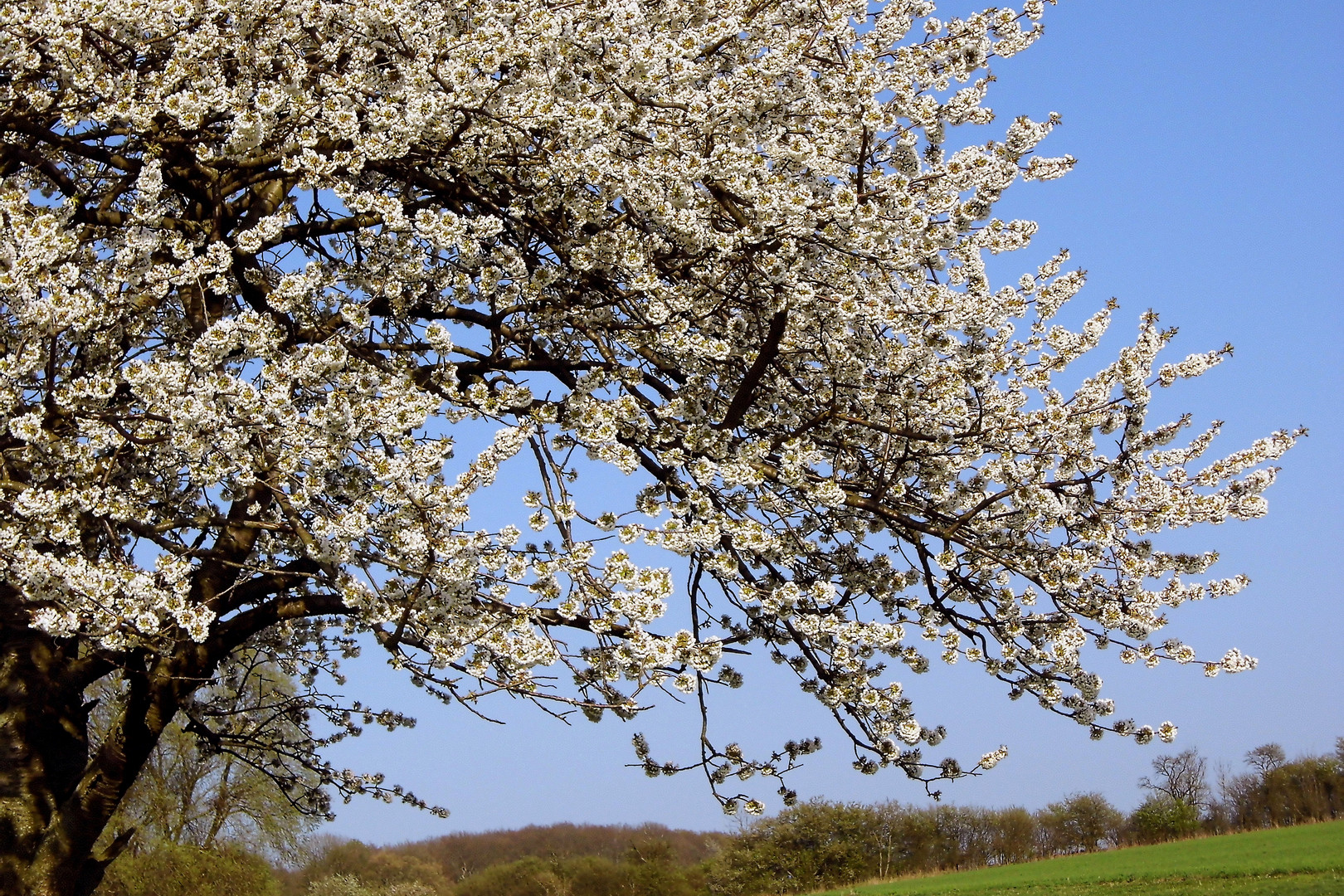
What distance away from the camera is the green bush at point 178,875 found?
1755cm

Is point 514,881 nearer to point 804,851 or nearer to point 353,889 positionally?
point 353,889

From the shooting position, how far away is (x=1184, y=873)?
2820cm

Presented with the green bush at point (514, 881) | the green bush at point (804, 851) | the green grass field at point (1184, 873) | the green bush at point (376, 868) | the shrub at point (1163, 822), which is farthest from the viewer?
the shrub at point (1163, 822)

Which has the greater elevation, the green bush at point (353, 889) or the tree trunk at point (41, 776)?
the tree trunk at point (41, 776)

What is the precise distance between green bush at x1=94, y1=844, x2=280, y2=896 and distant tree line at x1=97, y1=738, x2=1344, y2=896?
0.09 feet

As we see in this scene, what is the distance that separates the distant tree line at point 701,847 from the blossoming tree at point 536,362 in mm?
2836

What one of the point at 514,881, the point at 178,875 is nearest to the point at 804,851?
the point at 514,881

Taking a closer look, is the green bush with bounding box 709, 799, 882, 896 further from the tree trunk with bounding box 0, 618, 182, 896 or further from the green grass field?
the tree trunk with bounding box 0, 618, 182, 896

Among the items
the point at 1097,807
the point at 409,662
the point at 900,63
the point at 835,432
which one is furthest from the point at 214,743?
the point at 1097,807

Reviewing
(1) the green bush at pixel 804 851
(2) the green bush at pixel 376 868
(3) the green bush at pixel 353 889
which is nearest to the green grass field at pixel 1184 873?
(1) the green bush at pixel 804 851

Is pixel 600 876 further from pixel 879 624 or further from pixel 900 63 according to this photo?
pixel 900 63

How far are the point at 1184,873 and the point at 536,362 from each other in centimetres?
2903

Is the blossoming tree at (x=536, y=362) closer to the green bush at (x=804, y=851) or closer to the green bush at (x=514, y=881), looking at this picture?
the green bush at (x=514, y=881)

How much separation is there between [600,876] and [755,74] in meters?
23.7
